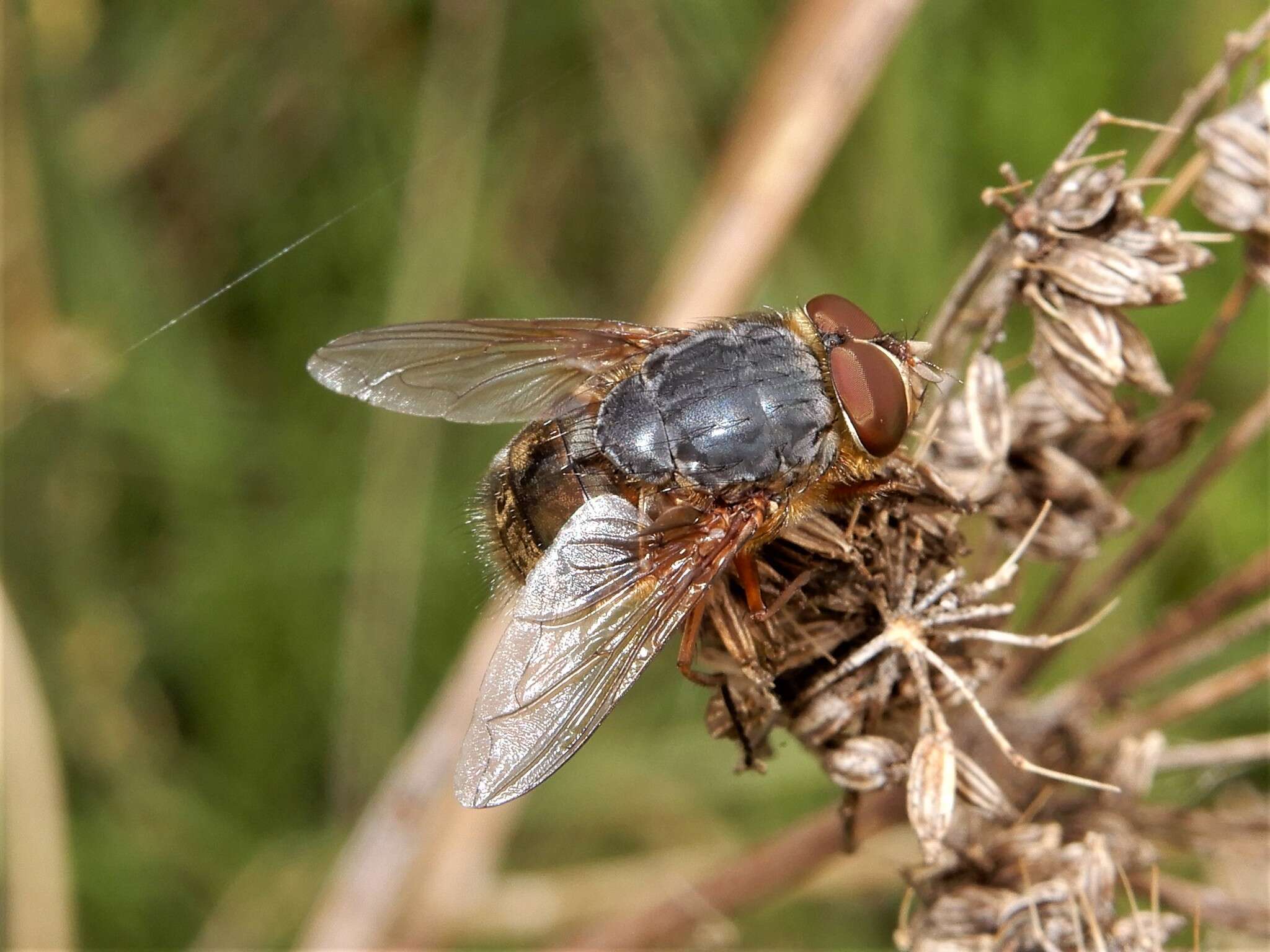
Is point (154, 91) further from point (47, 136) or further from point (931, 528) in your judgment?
point (931, 528)

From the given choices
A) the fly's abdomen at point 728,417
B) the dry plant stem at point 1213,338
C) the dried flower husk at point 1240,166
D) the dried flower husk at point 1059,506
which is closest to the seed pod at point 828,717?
the fly's abdomen at point 728,417

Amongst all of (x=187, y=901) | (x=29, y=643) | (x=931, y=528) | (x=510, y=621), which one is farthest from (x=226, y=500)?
(x=931, y=528)

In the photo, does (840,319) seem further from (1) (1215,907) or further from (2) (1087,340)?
(1) (1215,907)

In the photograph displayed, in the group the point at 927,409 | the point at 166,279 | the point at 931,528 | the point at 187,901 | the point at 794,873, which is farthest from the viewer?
the point at 166,279

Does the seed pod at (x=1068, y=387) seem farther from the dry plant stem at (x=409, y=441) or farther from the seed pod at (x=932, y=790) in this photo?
the dry plant stem at (x=409, y=441)

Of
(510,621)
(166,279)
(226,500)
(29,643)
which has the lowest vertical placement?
(29,643)

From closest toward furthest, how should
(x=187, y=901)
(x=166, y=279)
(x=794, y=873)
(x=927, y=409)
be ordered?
(x=927, y=409)
(x=794, y=873)
(x=187, y=901)
(x=166, y=279)

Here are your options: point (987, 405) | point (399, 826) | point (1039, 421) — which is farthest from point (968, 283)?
point (399, 826)
